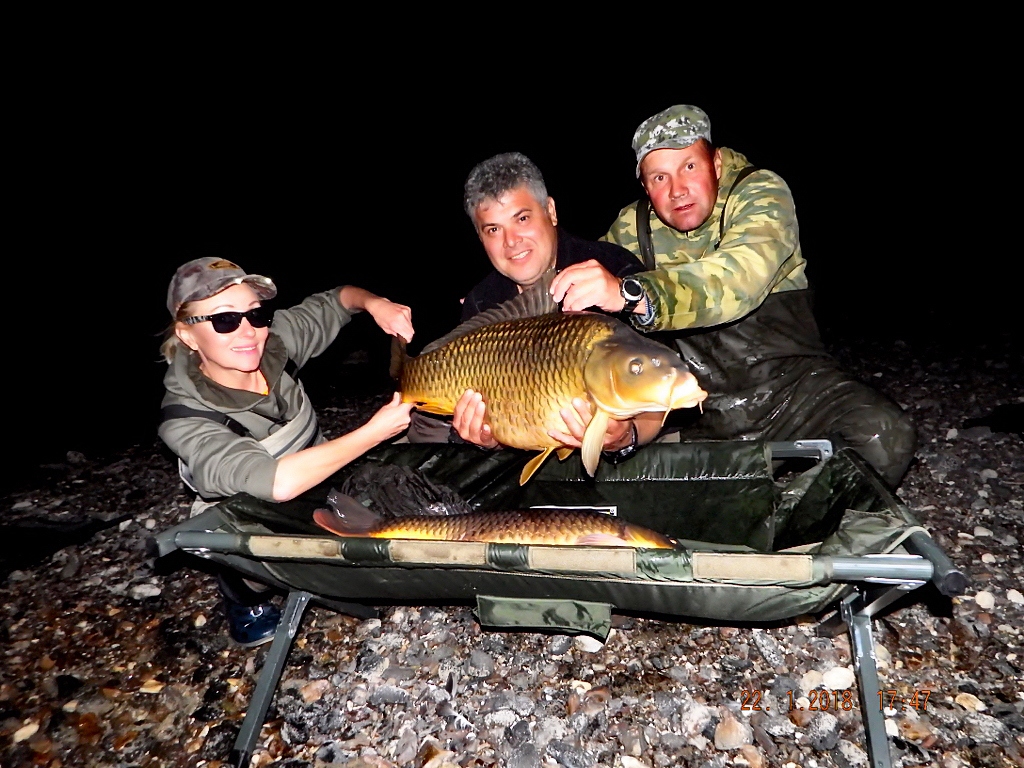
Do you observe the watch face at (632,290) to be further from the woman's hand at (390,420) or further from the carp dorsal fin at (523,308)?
the woman's hand at (390,420)

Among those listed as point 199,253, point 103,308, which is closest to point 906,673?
point 103,308

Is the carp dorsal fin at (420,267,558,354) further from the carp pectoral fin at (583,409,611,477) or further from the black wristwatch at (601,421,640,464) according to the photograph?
the black wristwatch at (601,421,640,464)

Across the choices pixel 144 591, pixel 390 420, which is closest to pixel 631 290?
pixel 390 420

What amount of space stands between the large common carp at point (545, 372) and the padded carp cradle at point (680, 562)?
0.36 meters

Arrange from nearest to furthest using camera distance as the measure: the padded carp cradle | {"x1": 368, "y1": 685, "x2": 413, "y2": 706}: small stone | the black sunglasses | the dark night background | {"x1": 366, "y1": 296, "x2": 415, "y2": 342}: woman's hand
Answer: the padded carp cradle → {"x1": 368, "y1": 685, "x2": 413, "y2": 706}: small stone → the black sunglasses → {"x1": 366, "y1": 296, "x2": 415, "y2": 342}: woman's hand → the dark night background

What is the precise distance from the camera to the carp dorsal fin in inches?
74.2

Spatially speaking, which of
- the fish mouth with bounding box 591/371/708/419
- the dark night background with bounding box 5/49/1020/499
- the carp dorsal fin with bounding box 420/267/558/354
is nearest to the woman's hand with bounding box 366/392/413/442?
the carp dorsal fin with bounding box 420/267/558/354

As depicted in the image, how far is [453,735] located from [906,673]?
1295mm

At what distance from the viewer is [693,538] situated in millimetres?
2244

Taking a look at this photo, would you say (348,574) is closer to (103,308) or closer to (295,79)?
(103,308)

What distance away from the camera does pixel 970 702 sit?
1.64 meters

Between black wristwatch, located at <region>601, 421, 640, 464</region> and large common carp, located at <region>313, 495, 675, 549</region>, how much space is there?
1.24 feet

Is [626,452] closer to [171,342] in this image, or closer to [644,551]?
[644,551]

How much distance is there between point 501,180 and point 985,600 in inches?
83.8
